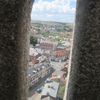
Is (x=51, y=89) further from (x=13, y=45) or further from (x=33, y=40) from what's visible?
(x=13, y=45)

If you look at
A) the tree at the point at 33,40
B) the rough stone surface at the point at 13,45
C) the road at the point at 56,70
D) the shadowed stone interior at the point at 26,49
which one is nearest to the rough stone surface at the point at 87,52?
the shadowed stone interior at the point at 26,49

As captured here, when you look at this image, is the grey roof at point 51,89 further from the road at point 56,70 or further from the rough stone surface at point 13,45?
the rough stone surface at point 13,45

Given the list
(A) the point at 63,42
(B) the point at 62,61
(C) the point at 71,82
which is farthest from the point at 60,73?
(C) the point at 71,82

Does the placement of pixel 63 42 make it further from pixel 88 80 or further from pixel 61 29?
pixel 88 80

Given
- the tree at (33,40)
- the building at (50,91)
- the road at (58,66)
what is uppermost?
the tree at (33,40)

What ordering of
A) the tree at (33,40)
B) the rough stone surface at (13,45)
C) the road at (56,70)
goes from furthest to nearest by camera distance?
1. the road at (56,70)
2. the tree at (33,40)
3. the rough stone surface at (13,45)

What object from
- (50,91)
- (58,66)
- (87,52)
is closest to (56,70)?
(58,66)

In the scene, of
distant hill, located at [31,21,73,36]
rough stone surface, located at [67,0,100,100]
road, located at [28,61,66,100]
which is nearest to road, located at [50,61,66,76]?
road, located at [28,61,66,100]
